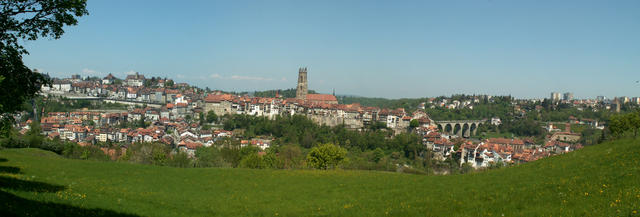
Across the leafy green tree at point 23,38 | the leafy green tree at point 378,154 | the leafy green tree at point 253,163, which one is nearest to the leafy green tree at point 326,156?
the leafy green tree at point 253,163

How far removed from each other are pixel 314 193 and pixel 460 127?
134989 millimetres

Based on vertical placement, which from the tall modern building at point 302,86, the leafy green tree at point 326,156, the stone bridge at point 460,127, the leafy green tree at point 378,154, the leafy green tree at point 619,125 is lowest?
the leafy green tree at point 378,154

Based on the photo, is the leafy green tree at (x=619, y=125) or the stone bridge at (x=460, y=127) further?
the stone bridge at (x=460, y=127)

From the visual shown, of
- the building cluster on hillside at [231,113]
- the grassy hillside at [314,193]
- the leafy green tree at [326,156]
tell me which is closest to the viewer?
the grassy hillside at [314,193]

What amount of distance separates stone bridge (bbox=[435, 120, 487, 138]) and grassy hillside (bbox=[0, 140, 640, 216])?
122450 millimetres

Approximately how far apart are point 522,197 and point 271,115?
123 m

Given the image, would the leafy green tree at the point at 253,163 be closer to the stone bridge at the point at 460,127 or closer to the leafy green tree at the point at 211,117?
the leafy green tree at the point at 211,117

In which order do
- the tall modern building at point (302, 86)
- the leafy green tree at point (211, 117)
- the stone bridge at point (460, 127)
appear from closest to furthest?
the leafy green tree at point (211, 117), the stone bridge at point (460, 127), the tall modern building at point (302, 86)

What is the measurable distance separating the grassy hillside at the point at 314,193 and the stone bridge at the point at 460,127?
12245 centimetres

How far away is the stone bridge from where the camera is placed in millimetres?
142400

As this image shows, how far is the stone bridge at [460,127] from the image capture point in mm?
142400

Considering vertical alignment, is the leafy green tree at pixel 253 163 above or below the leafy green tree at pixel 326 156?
below

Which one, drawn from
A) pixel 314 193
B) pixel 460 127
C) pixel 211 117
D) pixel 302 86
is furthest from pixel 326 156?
pixel 302 86

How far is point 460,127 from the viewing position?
5753 inches
